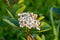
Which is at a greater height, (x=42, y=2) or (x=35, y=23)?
(x=42, y=2)

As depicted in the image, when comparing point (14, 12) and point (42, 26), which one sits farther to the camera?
point (14, 12)

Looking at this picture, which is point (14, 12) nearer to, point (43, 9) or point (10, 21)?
point (10, 21)

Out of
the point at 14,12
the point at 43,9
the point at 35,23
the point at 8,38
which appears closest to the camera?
the point at 35,23

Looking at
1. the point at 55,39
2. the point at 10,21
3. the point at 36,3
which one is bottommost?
the point at 55,39

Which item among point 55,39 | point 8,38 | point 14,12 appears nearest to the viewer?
point 55,39

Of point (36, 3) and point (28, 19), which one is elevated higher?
point (36, 3)

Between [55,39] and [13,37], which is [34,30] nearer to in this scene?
[55,39]

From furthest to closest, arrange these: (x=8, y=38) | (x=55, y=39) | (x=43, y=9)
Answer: (x=43, y=9), (x=8, y=38), (x=55, y=39)

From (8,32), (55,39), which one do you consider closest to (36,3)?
(8,32)

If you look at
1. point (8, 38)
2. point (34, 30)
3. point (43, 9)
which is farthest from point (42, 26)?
point (43, 9)

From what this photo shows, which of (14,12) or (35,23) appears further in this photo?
(14,12)
